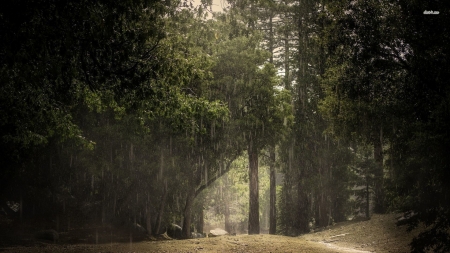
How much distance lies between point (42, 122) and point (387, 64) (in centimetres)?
1146

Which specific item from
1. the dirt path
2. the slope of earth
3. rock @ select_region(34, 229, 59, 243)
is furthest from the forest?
the dirt path

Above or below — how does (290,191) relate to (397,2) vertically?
below

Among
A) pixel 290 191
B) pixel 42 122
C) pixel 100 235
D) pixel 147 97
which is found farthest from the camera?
pixel 290 191

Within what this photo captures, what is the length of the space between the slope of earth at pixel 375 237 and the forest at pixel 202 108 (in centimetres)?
97

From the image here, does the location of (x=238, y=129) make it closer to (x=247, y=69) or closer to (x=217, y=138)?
(x=217, y=138)

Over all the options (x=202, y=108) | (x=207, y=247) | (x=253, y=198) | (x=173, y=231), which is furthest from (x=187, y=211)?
(x=202, y=108)

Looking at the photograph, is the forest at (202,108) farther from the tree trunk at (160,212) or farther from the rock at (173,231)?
the rock at (173,231)

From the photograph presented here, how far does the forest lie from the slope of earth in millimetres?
966

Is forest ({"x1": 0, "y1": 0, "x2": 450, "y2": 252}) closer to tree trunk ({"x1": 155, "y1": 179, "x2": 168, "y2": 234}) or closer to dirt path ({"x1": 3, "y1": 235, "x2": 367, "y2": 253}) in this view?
tree trunk ({"x1": 155, "y1": 179, "x2": 168, "y2": 234})

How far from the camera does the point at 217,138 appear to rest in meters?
19.6

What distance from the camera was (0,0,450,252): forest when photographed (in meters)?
7.55

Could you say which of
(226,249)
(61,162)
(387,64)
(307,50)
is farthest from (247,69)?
(61,162)

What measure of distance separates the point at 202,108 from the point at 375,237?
1134 cm

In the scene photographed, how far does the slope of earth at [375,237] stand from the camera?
14609 millimetres
